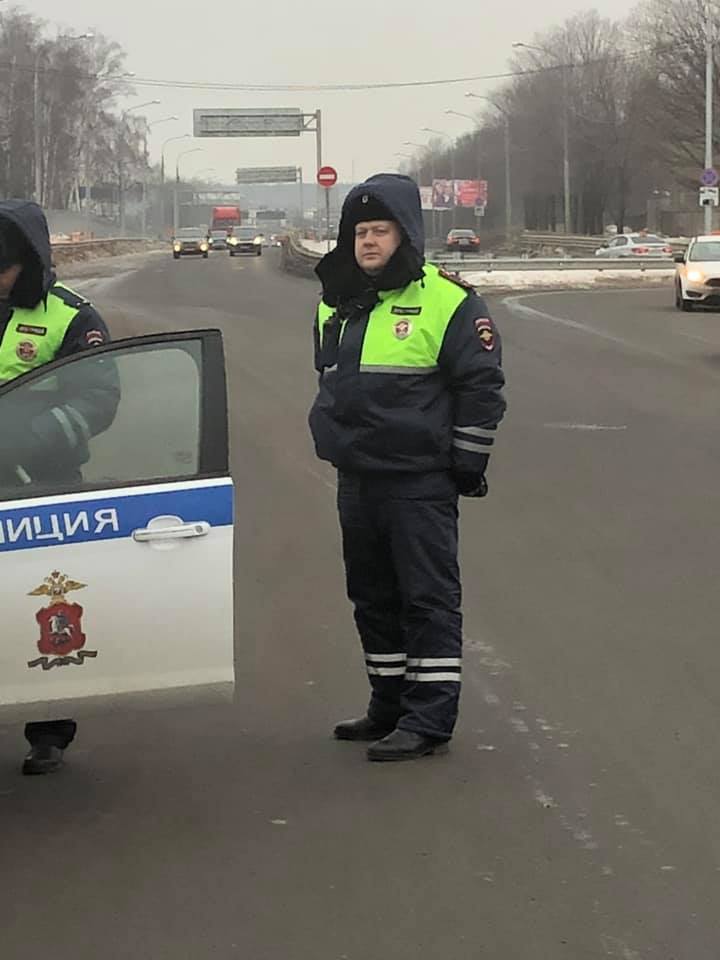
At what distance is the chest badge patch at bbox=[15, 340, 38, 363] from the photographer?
5051mm

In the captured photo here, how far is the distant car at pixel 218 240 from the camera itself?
89625 mm

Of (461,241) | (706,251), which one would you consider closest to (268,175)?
(461,241)

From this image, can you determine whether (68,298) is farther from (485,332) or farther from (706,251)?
(706,251)

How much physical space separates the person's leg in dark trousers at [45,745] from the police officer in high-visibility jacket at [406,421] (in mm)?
989

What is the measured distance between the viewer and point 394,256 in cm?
498

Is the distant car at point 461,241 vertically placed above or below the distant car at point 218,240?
below

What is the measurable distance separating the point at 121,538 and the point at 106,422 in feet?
1.27

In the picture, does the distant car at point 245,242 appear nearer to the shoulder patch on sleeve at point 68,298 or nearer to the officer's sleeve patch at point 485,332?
the shoulder patch on sleeve at point 68,298

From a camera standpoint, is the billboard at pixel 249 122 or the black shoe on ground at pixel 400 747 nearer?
the black shoe on ground at pixel 400 747

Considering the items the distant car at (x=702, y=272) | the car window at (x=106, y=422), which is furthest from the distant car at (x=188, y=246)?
the car window at (x=106, y=422)

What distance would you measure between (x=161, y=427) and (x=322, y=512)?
5.47 metres

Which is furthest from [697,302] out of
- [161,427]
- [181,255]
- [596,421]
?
[181,255]

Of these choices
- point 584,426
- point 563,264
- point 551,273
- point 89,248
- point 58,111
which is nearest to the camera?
point 584,426

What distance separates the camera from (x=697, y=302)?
93.7ft
